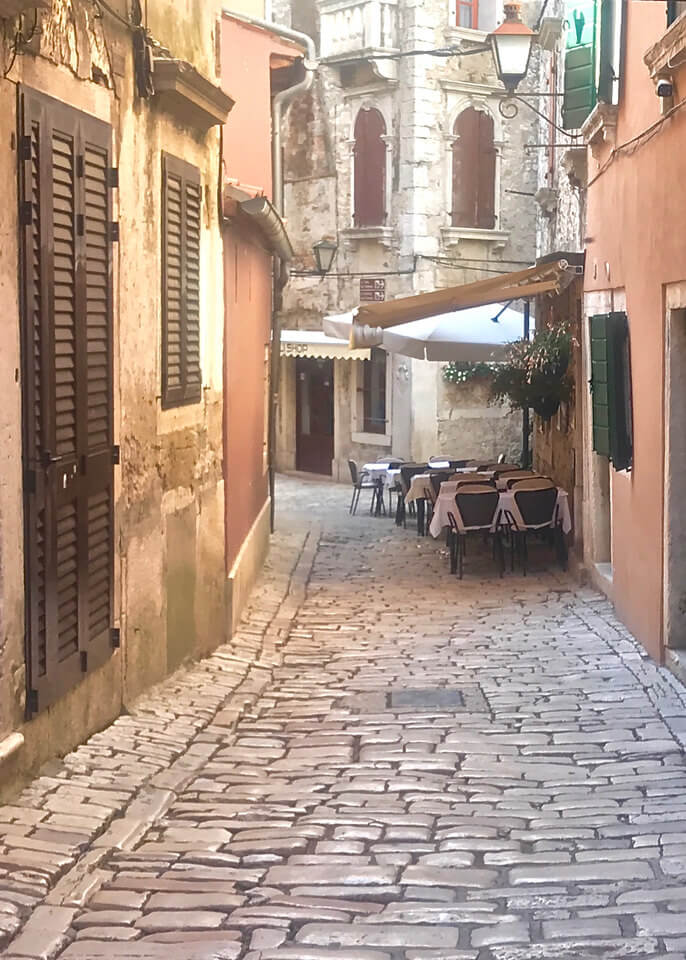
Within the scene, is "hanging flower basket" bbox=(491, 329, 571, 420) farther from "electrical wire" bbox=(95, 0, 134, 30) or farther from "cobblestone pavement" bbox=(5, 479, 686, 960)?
"electrical wire" bbox=(95, 0, 134, 30)

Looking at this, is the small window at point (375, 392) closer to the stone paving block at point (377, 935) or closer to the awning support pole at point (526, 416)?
the awning support pole at point (526, 416)

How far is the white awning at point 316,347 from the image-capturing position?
24156 millimetres

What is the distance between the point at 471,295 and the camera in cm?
1412

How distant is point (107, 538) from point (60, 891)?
8.35ft

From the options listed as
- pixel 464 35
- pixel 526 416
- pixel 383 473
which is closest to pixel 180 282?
pixel 526 416

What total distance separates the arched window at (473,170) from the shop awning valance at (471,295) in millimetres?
9965

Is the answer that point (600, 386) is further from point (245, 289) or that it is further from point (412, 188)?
point (412, 188)

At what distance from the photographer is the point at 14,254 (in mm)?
5512

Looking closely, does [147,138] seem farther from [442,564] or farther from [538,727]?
[442,564]

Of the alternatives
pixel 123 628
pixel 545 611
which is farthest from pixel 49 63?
pixel 545 611

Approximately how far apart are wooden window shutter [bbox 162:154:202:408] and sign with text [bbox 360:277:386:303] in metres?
15.5

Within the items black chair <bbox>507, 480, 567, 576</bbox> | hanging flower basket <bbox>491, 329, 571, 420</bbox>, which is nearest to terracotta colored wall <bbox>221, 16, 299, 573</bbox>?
black chair <bbox>507, 480, 567, 576</bbox>

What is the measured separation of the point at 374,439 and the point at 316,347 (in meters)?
2.09

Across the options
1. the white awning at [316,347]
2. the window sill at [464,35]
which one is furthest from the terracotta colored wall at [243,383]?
the window sill at [464,35]
